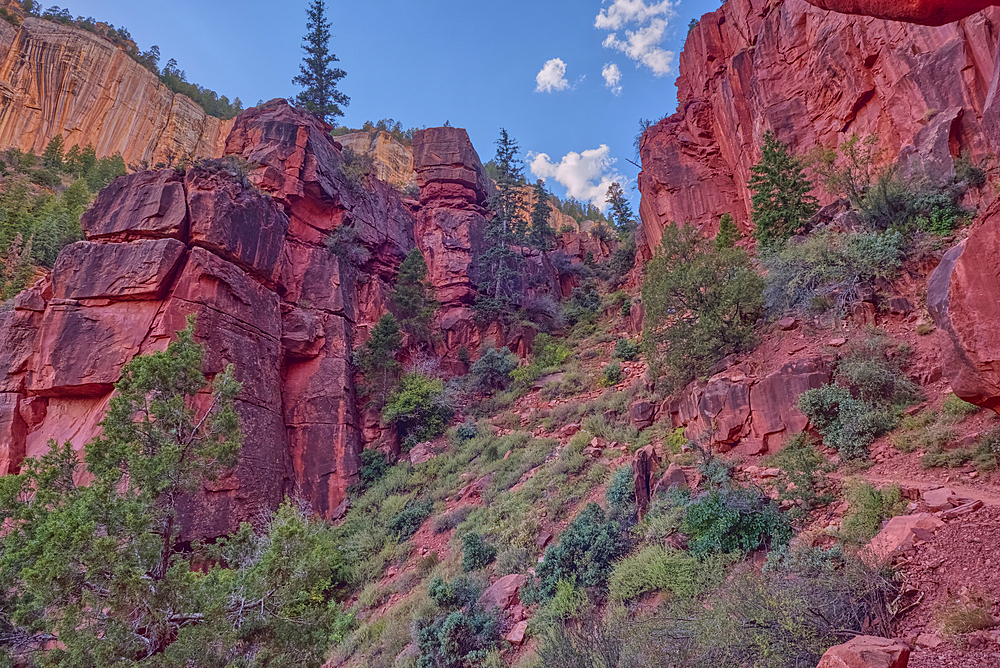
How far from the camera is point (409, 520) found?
1348 centimetres

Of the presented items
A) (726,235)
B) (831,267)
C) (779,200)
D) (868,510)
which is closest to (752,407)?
(868,510)

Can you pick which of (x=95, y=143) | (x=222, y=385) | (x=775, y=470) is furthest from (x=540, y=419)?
(x=95, y=143)

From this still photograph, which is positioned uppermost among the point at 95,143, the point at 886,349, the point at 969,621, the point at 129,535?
the point at 95,143

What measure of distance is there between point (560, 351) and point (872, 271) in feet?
43.4

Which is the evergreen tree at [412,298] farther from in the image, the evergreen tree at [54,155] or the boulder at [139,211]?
the evergreen tree at [54,155]

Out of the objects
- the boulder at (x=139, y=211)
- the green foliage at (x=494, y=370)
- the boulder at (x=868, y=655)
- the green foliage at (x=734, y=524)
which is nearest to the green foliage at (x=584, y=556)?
the green foliage at (x=734, y=524)

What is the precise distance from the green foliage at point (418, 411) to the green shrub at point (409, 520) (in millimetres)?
4516

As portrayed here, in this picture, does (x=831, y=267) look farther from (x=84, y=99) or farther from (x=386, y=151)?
(x=84, y=99)

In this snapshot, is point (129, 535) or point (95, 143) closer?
point (129, 535)

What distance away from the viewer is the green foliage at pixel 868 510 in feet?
16.9

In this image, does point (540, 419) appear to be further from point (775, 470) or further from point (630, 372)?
point (775, 470)

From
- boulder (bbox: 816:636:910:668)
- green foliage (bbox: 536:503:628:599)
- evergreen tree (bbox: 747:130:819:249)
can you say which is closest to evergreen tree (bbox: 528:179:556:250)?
evergreen tree (bbox: 747:130:819:249)

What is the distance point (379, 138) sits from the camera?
4575 cm

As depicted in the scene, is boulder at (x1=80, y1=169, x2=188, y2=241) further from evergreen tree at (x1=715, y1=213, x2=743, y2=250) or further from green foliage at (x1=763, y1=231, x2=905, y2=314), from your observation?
evergreen tree at (x1=715, y1=213, x2=743, y2=250)
